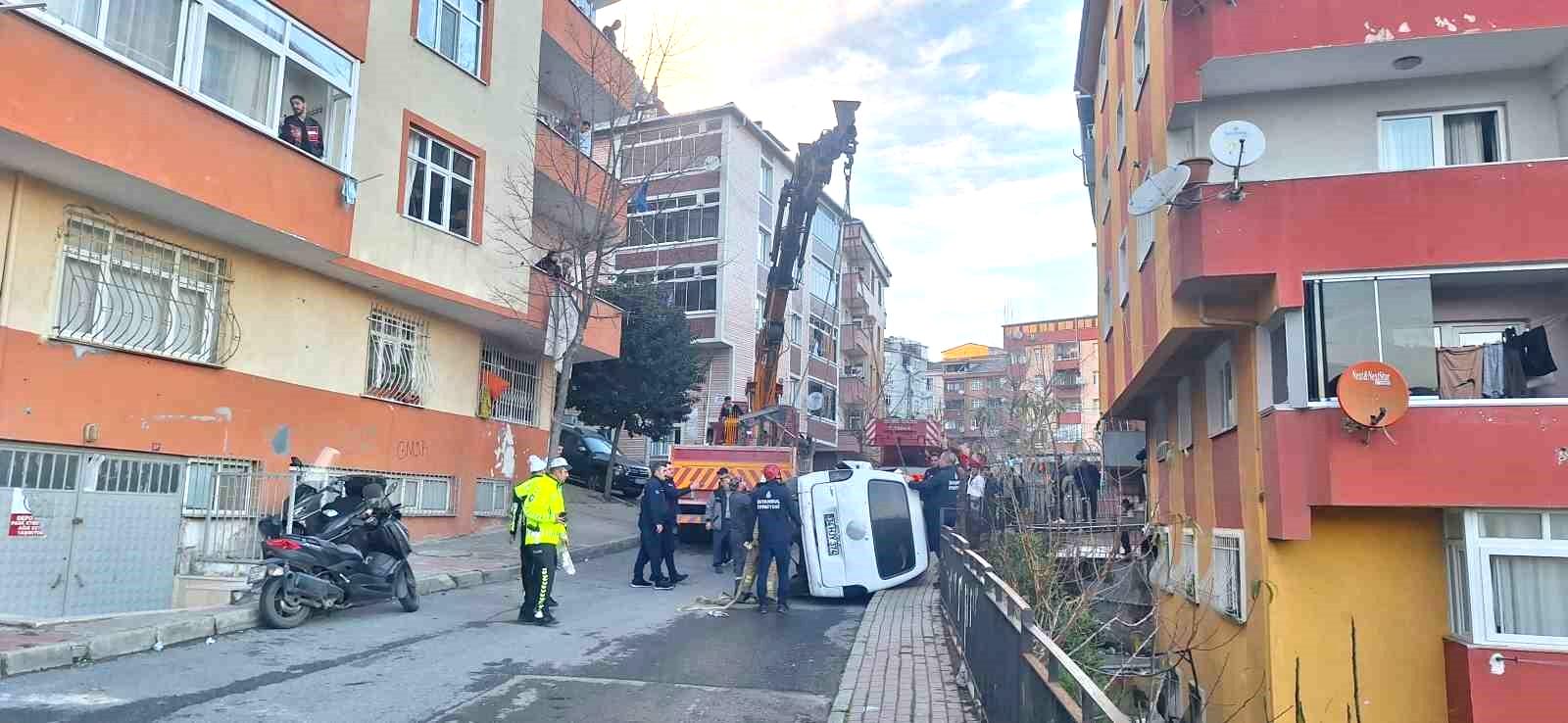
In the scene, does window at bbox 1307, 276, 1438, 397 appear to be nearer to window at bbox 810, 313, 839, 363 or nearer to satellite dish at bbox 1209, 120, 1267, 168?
satellite dish at bbox 1209, 120, 1267, 168

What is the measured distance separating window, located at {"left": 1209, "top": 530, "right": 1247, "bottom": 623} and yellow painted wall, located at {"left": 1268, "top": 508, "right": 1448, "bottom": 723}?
0.96 meters

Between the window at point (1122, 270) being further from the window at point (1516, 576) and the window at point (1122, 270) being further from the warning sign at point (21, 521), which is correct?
the warning sign at point (21, 521)

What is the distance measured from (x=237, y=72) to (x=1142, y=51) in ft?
37.9

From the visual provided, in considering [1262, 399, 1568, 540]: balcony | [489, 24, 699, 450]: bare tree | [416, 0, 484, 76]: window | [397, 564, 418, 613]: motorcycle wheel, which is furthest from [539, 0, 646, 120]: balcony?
[1262, 399, 1568, 540]: balcony

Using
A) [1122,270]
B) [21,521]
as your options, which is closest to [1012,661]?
[21,521]

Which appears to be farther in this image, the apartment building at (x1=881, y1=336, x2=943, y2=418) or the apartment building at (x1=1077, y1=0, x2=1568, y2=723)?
the apartment building at (x1=881, y1=336, x2=943, y2=418)

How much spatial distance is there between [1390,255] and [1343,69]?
8.05ft

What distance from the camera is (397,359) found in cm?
1673

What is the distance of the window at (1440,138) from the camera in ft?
35.9

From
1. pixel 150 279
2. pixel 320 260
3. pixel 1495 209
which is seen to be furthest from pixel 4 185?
pixel 1495 209

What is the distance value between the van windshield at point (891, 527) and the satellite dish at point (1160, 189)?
4.94 metres

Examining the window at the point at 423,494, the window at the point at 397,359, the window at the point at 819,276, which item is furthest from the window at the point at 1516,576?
the window at the point at 819,276

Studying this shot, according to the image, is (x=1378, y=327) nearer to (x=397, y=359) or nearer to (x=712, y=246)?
(x=397, y=359)

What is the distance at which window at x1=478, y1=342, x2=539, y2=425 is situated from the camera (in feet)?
63.5
